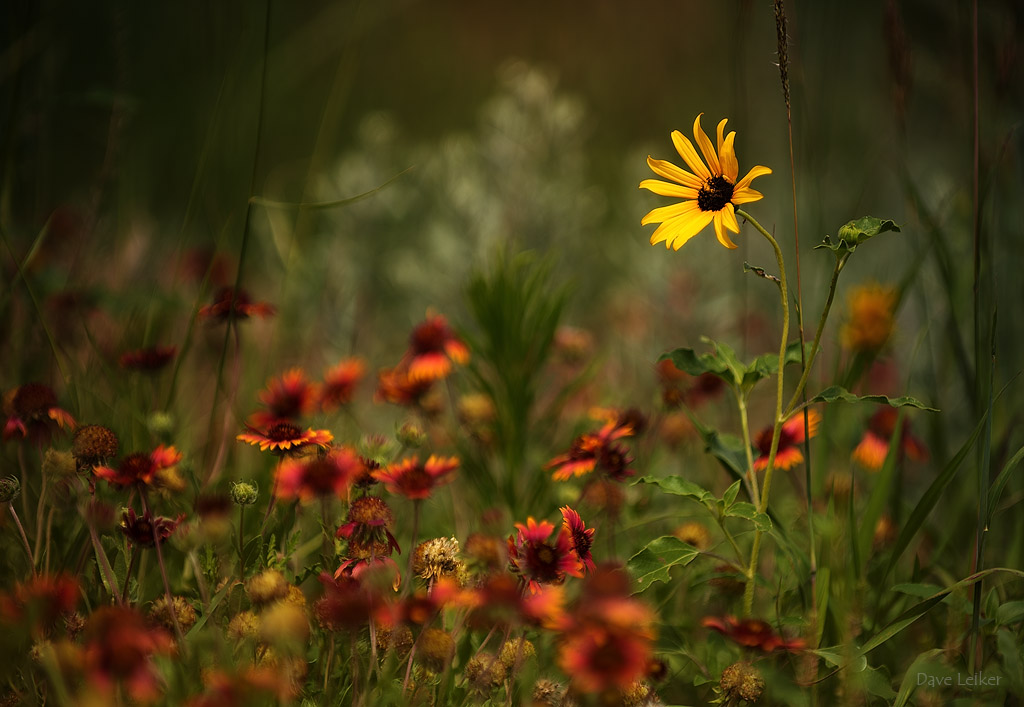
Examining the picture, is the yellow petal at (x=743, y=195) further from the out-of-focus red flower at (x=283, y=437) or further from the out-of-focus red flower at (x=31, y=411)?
the out-of-focus red flower at (x=31, y=411)

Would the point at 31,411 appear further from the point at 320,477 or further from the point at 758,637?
the point at 758,637

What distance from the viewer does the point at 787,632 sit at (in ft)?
4.00

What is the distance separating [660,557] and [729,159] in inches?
19.7

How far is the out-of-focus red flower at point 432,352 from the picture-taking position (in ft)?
4.83

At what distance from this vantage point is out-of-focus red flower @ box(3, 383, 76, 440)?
1073 mm

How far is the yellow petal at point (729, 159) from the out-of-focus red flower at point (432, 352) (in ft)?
2.23

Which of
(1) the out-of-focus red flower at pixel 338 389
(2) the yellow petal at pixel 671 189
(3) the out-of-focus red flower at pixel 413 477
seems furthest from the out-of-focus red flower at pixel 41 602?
(2) the yellow petal at pixel 671 189

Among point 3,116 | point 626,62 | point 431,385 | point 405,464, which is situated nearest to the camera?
point 405,464

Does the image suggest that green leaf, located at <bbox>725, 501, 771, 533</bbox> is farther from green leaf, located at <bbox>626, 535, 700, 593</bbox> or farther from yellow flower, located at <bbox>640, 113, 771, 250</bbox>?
yellow flower, located at <bbox>640, 113, 771, 250</bbox>

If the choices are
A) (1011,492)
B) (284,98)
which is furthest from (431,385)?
(284,98)

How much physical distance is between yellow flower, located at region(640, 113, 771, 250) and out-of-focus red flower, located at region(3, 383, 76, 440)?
84cm

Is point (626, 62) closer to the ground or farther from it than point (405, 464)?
farther from it

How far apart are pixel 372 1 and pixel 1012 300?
12.6 ft

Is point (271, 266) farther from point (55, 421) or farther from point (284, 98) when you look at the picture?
point (55, 421)
